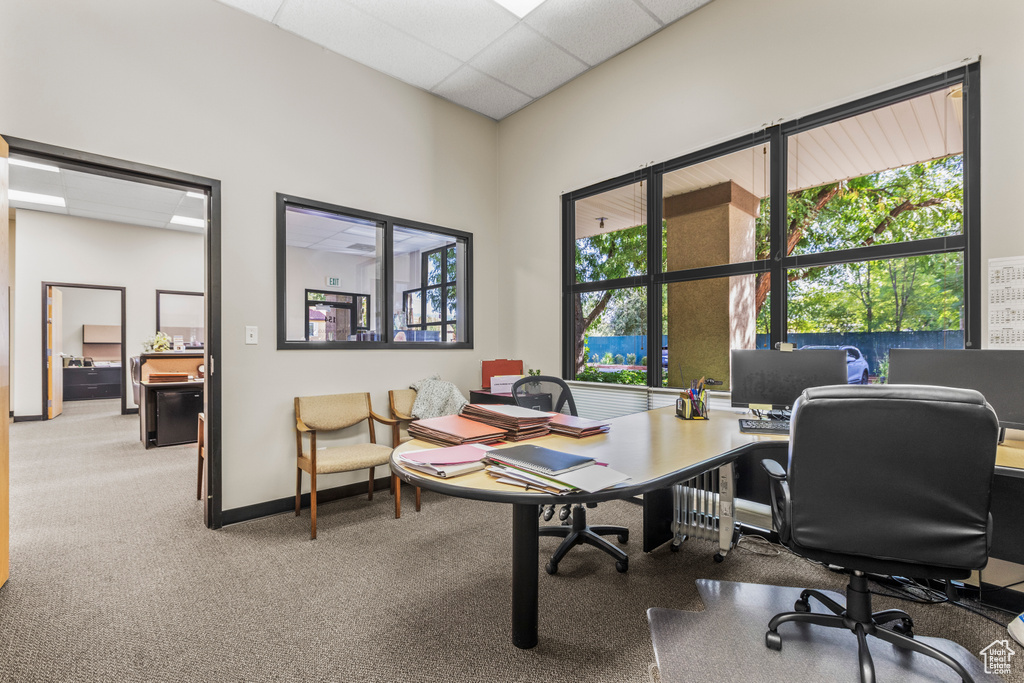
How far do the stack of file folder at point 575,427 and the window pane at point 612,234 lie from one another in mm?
1944

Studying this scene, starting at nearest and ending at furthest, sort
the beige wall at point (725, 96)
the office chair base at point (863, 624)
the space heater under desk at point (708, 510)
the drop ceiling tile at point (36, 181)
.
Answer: the office chair base at point (863, 624) → the beige wall at point (725, 96) → the space heater under desk at point (708, 510) → the drop ceiling tile at point (36, 181)

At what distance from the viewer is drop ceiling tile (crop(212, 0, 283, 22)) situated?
10.1 feet

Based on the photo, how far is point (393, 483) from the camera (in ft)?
11.2

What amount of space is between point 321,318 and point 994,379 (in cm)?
468

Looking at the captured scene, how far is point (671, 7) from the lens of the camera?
10.4 feet

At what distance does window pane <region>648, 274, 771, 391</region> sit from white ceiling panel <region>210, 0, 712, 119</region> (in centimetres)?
→ 193

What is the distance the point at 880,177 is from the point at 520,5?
96.7 inches

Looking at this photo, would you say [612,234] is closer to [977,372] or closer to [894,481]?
[977,372]

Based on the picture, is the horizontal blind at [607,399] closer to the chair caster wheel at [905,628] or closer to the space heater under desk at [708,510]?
the space heater under desk at [708,510]

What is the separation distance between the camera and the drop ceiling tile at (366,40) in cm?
317

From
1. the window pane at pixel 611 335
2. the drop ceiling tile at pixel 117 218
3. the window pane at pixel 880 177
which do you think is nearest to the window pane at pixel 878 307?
the window pane at pixel 880 177

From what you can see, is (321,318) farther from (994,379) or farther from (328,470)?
(994,379)

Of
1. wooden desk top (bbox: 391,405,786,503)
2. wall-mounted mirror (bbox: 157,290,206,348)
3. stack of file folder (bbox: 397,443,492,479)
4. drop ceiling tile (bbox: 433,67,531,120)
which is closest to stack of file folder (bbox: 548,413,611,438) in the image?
wooden desk top (bbox: 391,405,786,503)

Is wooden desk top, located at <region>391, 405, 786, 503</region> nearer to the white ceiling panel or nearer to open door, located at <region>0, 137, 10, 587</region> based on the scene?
open door, located at <region>0, 137, 10, 587</region>
